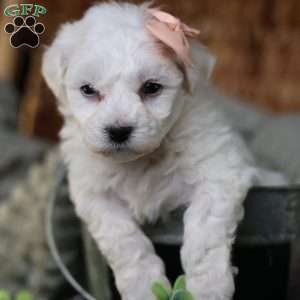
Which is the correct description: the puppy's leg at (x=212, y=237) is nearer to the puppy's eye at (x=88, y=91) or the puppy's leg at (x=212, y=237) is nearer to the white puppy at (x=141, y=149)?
the white puppy at (x=141, y=149)

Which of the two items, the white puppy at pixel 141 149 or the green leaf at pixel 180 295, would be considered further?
the white puppy at pixel 141 149

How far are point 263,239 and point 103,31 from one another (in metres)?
0.65

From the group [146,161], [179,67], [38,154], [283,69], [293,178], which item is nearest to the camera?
[179,67]

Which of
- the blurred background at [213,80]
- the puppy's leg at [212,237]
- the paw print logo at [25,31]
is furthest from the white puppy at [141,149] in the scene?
the blurred background at [213,80]

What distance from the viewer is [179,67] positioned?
4.62 feet

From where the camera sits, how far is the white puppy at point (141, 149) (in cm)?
130

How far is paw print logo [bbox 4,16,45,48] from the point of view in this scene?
4.01 ft

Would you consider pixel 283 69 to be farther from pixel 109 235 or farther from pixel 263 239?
pixel 109 235

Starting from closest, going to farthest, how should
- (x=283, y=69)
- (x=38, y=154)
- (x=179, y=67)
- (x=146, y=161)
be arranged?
(x=179, y=67) < (x=146, y=161) < (x=38, y=154) < (x=283, y=69)

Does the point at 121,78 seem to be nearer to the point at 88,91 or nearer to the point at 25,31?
the point at 88,91

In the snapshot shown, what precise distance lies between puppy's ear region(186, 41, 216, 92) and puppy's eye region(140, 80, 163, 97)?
84 mm

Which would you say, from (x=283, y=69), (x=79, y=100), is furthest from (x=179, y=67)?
(x=283, y=69)

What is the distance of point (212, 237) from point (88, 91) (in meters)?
0.43

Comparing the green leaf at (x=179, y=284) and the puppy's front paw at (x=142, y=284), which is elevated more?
the green leaf at (x=179, y=284)
